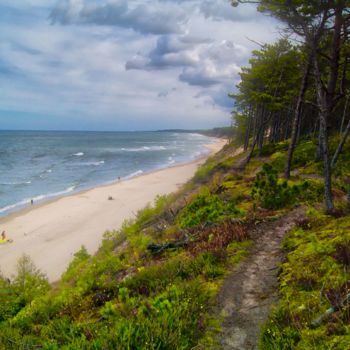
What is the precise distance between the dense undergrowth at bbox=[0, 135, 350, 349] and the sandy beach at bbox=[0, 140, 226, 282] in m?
10.6

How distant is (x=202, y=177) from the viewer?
96.7 ft

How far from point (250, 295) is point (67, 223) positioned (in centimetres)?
2574

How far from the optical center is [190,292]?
5.71 metres

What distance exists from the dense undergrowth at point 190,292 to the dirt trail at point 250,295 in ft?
0.60

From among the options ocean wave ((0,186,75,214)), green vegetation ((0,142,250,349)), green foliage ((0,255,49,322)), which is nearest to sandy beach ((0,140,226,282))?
ocean wave ((0,186,75,214))

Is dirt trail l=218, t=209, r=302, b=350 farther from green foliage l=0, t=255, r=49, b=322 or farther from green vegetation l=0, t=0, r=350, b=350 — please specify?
green foliage l=0, t=255, r=49, b=322

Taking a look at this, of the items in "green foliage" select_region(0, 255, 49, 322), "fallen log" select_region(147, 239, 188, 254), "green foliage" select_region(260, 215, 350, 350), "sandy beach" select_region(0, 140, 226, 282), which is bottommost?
"sandy beach" select_region(0, 140, 226, 282)

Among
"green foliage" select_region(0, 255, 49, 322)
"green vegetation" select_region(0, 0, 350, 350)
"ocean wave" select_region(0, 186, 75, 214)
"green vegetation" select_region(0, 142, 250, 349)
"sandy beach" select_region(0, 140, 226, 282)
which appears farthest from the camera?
"ocean wave" select_region(0, 186, 75, 214)

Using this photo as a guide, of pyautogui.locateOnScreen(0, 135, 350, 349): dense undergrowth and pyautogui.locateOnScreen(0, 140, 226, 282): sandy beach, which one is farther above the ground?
pyautogui.locateOnScreen(0, 135, 350, 349): dense undergrowth

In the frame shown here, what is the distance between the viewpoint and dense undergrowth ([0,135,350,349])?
454cm

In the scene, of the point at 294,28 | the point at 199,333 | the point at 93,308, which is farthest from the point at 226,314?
the point at 294,28

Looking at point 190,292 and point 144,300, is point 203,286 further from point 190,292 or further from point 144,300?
point 144,300

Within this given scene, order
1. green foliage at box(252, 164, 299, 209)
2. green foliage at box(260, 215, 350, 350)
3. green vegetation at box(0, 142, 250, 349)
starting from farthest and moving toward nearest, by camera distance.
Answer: green foliage at box(252, 164, 299, 209) → green vegetation at box(0, 142, 250, 349) → green foliage at box(260, 215, 350, 350)

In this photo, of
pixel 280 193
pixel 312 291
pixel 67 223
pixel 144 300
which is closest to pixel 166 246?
pixel 144 300
